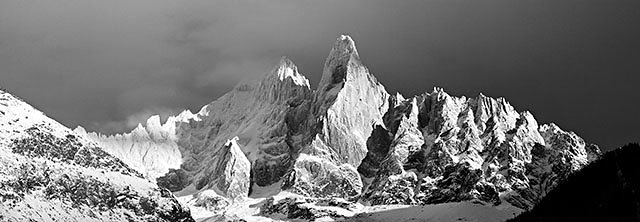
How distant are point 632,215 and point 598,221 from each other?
49.5 ft

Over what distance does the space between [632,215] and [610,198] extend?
16.3 m

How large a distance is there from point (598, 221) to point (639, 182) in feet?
33.7

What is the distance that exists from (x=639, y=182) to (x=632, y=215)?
13641mm

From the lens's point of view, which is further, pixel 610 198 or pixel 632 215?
pixel 610 198

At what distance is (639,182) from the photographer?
192 meters

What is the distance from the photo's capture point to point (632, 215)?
591ft

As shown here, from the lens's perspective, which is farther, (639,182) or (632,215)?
(639,182)

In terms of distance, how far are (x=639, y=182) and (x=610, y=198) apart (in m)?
6.76

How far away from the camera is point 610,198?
196500mm

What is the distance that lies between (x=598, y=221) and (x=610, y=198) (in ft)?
16.6

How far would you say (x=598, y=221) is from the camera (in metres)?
195

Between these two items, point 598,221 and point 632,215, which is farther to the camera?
point 598,221
